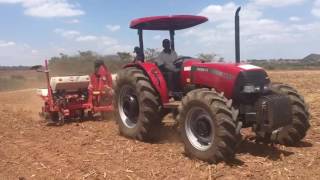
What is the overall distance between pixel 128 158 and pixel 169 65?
2.25m

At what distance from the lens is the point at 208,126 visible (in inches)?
304

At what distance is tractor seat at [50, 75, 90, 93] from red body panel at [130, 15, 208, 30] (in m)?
3.40

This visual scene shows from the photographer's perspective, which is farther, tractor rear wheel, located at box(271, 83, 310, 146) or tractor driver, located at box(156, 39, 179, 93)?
tractor driver, located at box(156, 39, 179, 93)

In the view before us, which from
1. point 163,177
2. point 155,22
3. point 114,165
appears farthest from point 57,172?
point 155,22

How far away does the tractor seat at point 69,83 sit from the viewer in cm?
1241

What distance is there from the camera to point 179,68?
9.34 m

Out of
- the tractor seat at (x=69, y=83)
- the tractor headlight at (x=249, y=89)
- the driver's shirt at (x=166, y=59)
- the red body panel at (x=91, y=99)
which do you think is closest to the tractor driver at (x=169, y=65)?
the driver's shirt at (x=166, y=59)

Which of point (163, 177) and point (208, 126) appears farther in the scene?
point (208, 126)

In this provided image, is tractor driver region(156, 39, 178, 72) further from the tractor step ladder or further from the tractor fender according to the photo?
Result: the tractor step ladder

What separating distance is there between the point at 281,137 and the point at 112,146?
2.97 metres

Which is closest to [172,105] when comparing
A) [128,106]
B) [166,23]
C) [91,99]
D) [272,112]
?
[128,106]

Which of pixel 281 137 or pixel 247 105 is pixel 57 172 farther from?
pixel 281 137

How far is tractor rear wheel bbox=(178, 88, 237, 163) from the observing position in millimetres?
7133

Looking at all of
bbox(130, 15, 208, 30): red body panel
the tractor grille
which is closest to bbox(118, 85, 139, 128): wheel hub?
bbox(130, 15, 208, 30): red body panel
